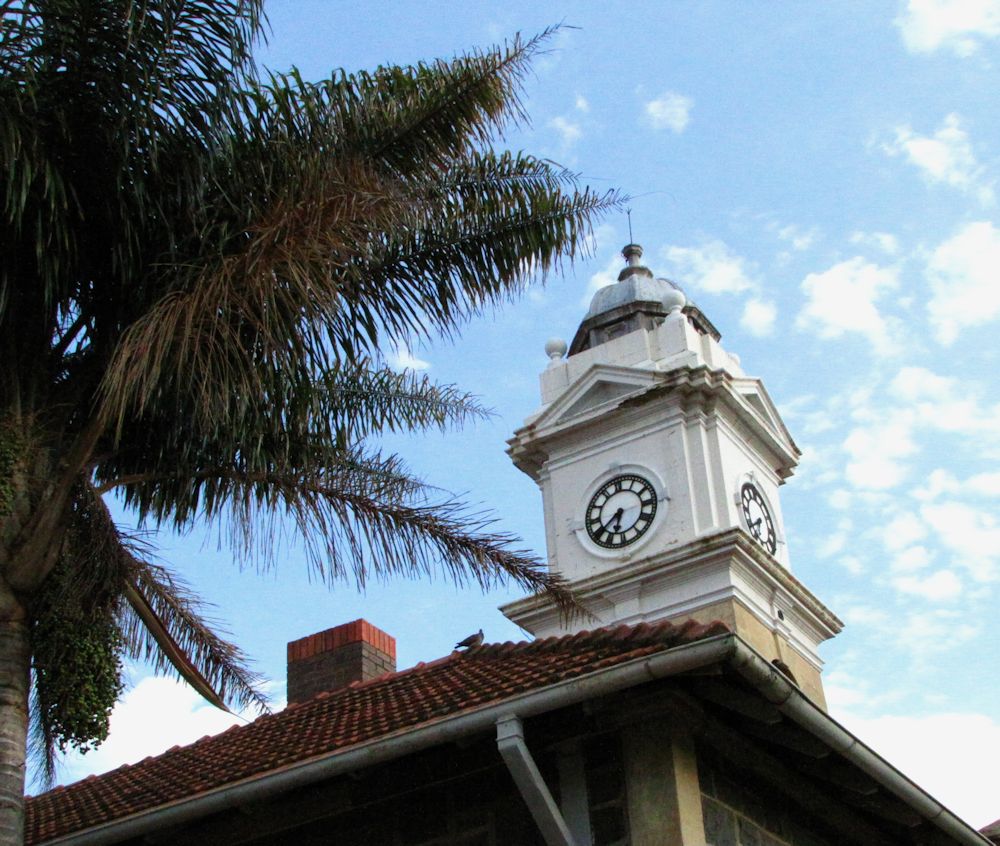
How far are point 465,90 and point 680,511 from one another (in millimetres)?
25302

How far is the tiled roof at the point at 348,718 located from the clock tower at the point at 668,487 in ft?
68.0

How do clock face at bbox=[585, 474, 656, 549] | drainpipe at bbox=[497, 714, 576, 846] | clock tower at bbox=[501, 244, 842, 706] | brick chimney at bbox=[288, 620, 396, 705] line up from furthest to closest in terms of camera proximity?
clock face at bbox=[585, 474, 656, 549] → clock tower at bbox=[501, 244, 842, 706] → brick chimney at bbox=[288, 620, 396, 705] → drainpipe at bbox=[497, 714, 576, 846]

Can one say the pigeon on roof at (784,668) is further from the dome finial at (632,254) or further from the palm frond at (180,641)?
the dome finial at (632,254)

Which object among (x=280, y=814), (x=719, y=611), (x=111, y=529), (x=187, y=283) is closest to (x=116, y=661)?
(x=111, y=529)

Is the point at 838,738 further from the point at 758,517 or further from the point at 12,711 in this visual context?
the point at 758,517

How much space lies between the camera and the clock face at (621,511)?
3588 cm

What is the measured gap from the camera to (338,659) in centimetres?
1498

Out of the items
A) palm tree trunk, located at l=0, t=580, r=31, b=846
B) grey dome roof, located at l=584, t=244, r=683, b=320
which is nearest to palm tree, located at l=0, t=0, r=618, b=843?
palm tree trunk, located at l=0, t=580, r=31, b=846

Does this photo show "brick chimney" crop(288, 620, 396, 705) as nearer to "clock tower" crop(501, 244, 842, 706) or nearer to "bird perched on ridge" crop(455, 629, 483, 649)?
"bird perched on ridge" crop(455, 629, 483, 649)

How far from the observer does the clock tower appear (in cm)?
3456

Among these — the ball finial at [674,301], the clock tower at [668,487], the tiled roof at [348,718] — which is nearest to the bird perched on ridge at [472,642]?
the tiled roof at [348,718]

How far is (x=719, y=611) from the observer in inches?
1331

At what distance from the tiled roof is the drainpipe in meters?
0.21

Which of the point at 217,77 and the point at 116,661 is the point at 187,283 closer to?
the point at 217,77
